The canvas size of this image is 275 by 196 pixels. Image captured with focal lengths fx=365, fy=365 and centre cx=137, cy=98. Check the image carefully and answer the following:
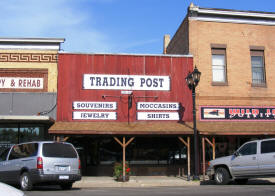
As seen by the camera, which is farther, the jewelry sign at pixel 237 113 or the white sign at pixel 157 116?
the jewelry sign at pixel 237 113

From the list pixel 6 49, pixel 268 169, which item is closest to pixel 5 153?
pixel 6 49

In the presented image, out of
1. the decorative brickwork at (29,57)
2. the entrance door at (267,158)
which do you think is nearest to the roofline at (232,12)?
the decorative brickwork at (29,57)

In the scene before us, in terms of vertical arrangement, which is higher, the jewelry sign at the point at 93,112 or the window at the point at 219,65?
the window at the point at 219,65

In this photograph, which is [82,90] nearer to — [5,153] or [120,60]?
[120,60]

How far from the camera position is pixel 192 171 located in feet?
63.0

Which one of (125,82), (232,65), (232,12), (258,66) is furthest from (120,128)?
(232,12)

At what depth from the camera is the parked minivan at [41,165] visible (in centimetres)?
1184

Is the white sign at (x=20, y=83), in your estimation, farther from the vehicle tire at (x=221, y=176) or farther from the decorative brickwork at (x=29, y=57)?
the vehicle tire at (x=221, y=176)

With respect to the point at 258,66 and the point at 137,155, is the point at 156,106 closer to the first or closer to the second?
the point at 137,155

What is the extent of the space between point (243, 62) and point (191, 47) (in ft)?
10.0

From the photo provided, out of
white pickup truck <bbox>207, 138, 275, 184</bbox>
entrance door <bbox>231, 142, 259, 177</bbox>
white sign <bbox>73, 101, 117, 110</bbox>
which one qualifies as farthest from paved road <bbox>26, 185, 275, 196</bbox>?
white sign <bbox>73, 101, 117, 110</bbox>

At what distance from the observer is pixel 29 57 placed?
63.4 feet

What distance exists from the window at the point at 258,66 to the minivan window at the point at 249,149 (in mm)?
7298

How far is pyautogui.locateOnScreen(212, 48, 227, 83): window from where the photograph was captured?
66.9ft
